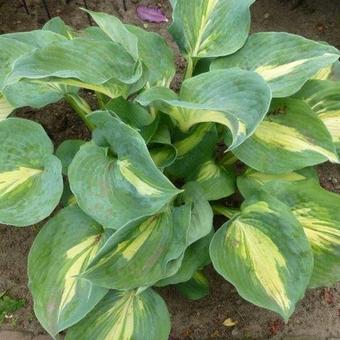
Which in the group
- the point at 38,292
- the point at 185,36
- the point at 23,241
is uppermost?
the point at 185,36

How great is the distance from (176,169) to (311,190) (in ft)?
1.24

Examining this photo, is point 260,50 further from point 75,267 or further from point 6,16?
point 6,16

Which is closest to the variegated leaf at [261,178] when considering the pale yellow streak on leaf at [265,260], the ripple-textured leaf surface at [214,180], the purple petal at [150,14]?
the ripple-textured leaf surface at [214,180]

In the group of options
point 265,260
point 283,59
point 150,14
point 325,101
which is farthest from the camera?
point 150,14

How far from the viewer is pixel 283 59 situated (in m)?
1.44

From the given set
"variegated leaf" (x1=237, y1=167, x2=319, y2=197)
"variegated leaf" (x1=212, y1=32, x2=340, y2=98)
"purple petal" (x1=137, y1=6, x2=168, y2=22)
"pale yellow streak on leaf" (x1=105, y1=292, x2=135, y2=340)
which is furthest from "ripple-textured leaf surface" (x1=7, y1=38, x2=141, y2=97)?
"purple petal" (x1=137, y1=6, x2=168, y2=22)

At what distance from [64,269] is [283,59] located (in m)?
0.75

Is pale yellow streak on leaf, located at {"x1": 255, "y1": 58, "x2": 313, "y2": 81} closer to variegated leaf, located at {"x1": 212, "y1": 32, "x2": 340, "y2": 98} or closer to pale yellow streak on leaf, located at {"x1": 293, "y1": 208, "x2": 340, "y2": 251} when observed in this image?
variegated leaf, located at {"x1": 212, "y1": 32, "x2": 340, "y2": 98}

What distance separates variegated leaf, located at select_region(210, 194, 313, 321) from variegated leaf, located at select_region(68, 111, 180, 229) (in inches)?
9.8

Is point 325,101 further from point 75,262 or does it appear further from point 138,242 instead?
point 75,262

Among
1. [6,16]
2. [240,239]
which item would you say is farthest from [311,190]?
[6,16]

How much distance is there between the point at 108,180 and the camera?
1271 millimetres

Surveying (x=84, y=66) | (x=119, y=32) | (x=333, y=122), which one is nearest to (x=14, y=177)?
(x=84, y=66)

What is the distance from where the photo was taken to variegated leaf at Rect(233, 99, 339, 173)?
1.41m
